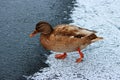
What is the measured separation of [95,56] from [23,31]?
141cm

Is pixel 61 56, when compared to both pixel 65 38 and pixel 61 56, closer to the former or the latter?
pixel 61 56

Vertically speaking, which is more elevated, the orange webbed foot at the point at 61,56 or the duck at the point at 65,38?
the duck at the point at 65,38

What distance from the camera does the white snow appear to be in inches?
169

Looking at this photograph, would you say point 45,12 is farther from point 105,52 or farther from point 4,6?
point 105,52

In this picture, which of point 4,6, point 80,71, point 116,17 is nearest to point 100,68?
point 80,71

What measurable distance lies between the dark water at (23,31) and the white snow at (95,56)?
7.6 inches

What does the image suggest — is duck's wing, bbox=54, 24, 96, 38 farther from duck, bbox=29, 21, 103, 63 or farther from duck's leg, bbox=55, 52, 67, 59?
duck's leg, bbox=55, 52, 67, 59

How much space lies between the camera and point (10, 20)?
5.98m

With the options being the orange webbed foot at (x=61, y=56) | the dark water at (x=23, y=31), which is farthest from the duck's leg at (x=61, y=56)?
the dark water at (x=23, y=31)

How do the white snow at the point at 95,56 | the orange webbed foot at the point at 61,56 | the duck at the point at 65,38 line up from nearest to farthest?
the white snow at the point at 95,56, the duck at the point at 65,38, the orange webbed foot at the point at 61,56

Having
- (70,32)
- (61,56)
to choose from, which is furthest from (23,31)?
(70,32)

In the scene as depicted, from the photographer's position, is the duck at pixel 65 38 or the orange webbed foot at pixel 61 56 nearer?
the duck at pixel 65 38

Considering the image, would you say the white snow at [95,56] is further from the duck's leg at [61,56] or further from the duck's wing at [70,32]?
the duck's wing at [70,32]

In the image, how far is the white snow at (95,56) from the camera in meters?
4.30
